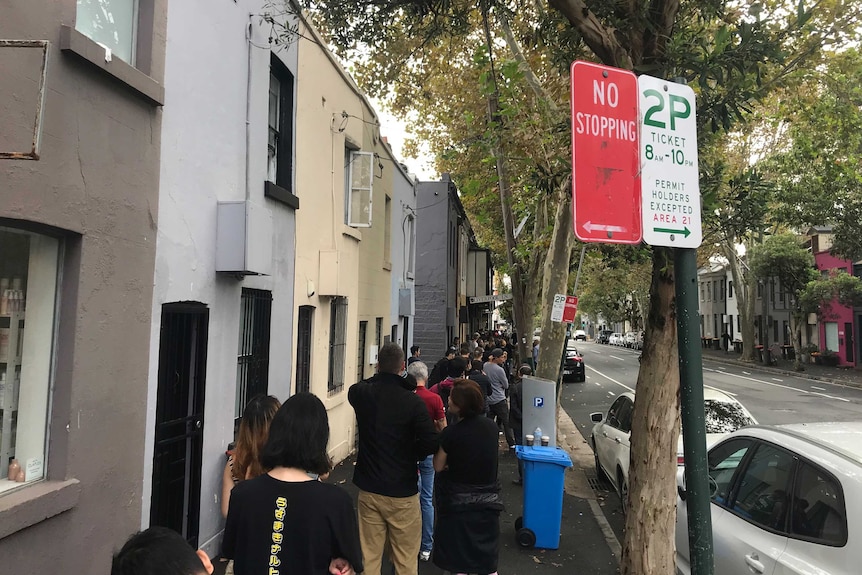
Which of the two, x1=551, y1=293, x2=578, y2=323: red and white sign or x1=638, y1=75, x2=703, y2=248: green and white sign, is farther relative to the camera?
x1=551, y1=293, x2=578, y2=323: red and white sign

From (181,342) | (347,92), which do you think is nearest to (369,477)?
(181,342)

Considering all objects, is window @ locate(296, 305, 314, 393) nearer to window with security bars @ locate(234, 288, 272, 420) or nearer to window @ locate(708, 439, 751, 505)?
window with security bars @ locate(234, 288, 272, 420)

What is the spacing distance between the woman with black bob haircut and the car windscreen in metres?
5.89

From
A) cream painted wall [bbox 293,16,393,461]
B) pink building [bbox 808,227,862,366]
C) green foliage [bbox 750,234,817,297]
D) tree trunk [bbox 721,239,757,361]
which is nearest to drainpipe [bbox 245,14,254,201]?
cream painted wall [bbox 293,16,393,461]

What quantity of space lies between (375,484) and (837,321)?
37.4 m

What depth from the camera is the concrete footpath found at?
5402 millimetres

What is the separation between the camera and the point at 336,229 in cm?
895

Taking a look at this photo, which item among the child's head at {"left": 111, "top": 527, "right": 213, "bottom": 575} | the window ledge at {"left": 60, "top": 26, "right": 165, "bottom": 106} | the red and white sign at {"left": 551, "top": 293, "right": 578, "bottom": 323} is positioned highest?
the window ledge at {"left": 60, "top": 26, "right": 165, "bottom": 106}

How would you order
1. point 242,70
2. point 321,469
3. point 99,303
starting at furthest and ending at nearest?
point 242,70 → point 99,303 → point 321,469

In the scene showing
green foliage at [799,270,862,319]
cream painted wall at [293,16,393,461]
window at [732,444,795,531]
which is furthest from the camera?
green foliage at [799,270,862,319]

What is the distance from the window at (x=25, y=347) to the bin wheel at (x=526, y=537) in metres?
4.36

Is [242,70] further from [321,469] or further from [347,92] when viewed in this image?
[321,469]

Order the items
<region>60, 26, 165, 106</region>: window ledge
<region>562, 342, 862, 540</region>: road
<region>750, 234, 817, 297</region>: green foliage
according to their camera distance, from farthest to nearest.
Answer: <region>750, 234, 817, 297</region>: green foliage
<region>562, 342, 862, 540</region>: road
<region>60, 26, 165, 106</region>: window ledge

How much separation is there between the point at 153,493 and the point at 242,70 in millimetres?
4112
